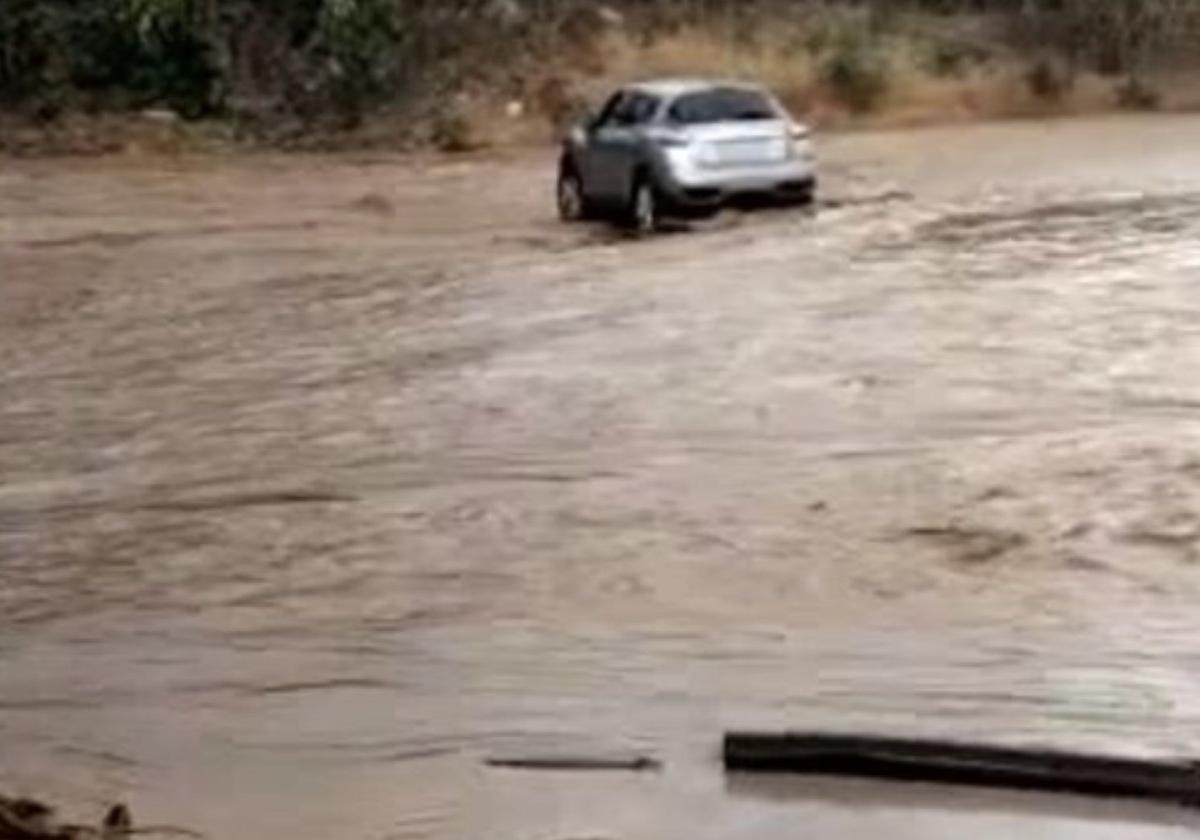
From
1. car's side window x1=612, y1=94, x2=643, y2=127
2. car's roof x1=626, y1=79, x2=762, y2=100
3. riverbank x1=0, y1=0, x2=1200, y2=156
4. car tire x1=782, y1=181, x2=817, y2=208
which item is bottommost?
riverbank x1=0, y1=0, x2=1200, y2=156

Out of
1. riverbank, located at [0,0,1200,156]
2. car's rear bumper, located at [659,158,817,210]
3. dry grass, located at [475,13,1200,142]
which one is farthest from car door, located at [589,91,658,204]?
dry grass, located at [475,13,1200,142]

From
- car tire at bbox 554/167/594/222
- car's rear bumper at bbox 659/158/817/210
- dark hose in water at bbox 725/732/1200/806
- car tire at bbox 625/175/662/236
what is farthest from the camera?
car tire at bbox 554/167/594/222

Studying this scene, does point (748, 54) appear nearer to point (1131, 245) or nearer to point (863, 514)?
point (1131, 245)

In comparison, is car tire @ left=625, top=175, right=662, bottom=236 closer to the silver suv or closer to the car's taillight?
the silver suv

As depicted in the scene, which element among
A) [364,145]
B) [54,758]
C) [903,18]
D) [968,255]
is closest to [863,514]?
[54,758]

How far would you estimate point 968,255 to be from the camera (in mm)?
27875

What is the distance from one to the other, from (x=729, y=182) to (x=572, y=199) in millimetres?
3383

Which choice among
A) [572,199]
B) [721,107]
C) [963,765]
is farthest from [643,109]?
[963,765]

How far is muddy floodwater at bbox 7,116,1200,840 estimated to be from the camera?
10.6 metres

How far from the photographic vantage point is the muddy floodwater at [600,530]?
10.6m

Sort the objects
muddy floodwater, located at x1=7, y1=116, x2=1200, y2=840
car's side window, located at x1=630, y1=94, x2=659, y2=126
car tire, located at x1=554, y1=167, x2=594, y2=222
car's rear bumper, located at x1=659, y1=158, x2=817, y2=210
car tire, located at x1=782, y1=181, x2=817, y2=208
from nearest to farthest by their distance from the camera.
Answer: muddy floodwater, located at x1=7, y1=116, x2=1200, y2=840 → car's rear bumper, located at x1=659, y1=158, x2=817, y2=210 → car's side window, located at x1=630, y1=94, x2=659, y2=126 → car tire, located at x1=782, y1=181, x2=817, y2=208 → car tire, located at x1=554, y1=167, x2=594, y2=222

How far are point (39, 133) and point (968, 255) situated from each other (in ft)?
81.3

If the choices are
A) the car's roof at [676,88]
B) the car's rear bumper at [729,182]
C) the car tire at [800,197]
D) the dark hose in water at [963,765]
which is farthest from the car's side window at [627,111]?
the dark hose in water at [963,765]

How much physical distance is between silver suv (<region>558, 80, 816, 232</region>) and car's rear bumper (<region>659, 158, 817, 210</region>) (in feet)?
0.03
